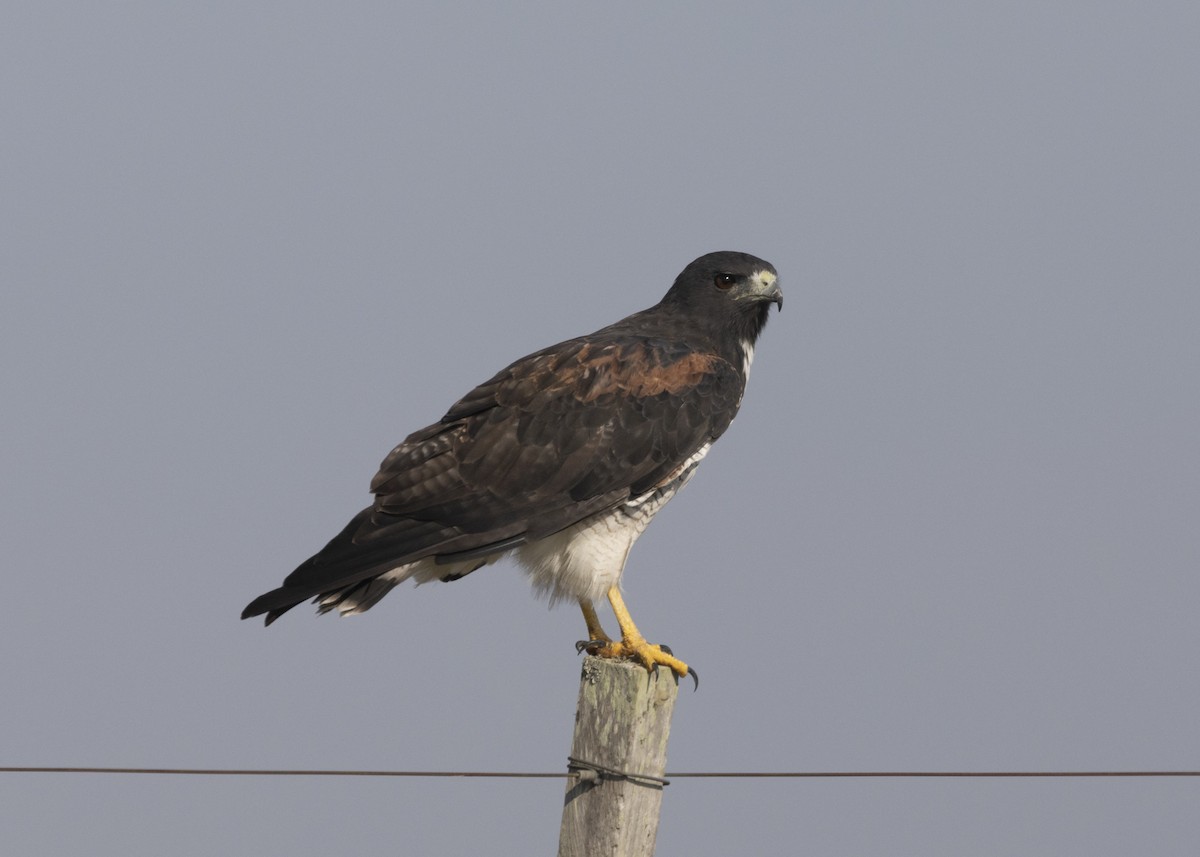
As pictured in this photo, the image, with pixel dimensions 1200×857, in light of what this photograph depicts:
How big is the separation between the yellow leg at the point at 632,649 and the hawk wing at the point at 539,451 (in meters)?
0.47

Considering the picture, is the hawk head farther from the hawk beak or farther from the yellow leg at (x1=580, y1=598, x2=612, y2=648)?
the yellow leg at (x1=580, y1=598, x2=612, y2=648)

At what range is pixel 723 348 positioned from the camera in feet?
25.0

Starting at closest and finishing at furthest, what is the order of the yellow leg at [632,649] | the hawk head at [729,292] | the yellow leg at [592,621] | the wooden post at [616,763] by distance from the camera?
1. the wooden post at [616,763]
2. the yellow leg at [632,649]
3. the yellow leg at [592,621]
4. the hawk head at [729,292]

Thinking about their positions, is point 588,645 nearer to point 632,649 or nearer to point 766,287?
point 632,649

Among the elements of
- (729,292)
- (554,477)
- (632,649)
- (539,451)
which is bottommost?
(632,649)

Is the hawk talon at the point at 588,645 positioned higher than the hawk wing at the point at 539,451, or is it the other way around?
the hawk wing at the point at 539,451

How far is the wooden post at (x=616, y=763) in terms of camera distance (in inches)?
208

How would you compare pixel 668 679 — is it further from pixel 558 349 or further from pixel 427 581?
pixel 558 349

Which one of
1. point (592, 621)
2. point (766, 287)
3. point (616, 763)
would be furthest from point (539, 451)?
point (616, 763)

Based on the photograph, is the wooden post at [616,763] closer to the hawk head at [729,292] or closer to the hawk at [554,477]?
the hawk at [554,477]

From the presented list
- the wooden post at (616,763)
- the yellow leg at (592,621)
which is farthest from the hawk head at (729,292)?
the wooden post at (616,763)

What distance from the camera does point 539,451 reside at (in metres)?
6.75

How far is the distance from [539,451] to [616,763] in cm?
187

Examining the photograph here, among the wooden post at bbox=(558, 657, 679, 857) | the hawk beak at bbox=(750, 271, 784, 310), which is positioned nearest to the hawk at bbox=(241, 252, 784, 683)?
the hawk beak at bbox=(750, 271, 784, 310)
